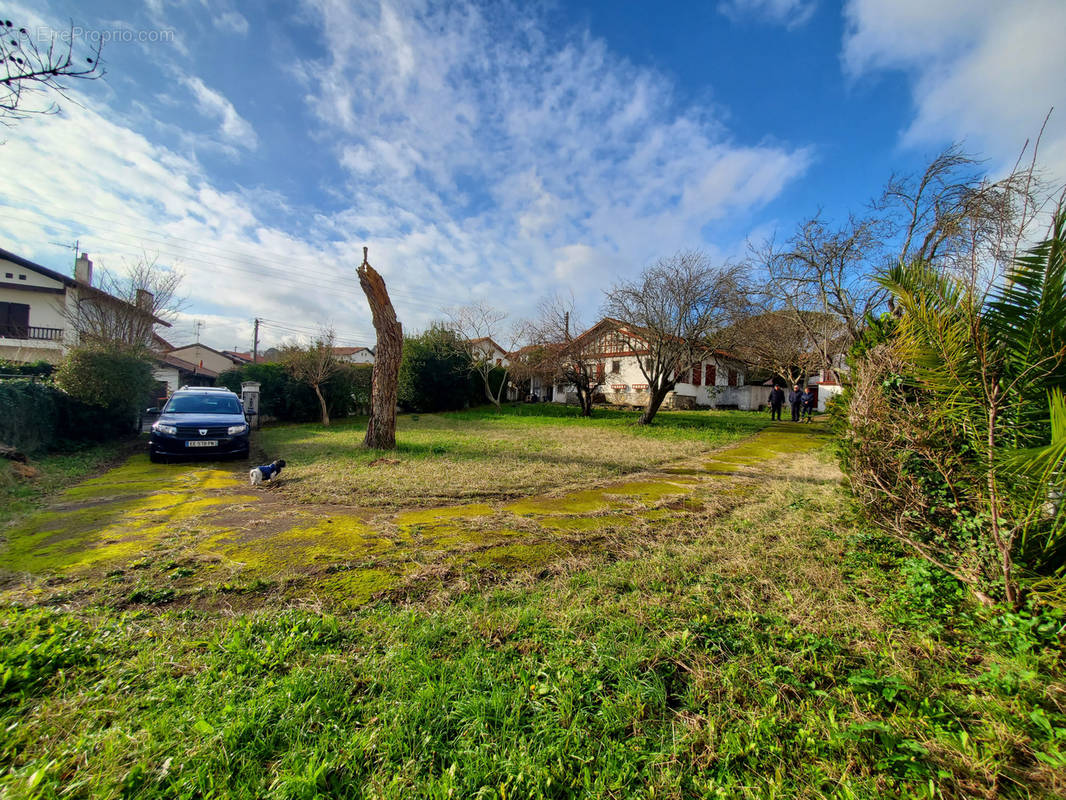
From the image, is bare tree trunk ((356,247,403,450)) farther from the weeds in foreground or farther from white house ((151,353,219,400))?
white house ((151,353,219,400))

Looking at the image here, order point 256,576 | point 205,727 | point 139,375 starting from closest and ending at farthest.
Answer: point 205,727, point 256,576, point 139,375

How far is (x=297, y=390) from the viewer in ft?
53.6

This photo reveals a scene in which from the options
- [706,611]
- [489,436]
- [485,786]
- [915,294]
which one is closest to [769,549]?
[706,611]

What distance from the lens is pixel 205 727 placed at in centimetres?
151

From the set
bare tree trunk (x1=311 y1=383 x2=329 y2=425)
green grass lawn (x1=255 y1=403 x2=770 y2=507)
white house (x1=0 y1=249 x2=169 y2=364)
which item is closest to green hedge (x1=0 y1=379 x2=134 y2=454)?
green grass lawn (x1=255 y1=403 x2=770 y2=507)

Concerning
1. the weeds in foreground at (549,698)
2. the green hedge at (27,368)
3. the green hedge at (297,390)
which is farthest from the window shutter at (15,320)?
the weeds in foreground at (549,698)

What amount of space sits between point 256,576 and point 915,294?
5.00m

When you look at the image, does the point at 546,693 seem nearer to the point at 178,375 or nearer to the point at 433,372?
the point at 433,372

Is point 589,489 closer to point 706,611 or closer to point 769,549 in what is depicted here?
point 769,549

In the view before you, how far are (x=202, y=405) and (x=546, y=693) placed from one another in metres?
9.64

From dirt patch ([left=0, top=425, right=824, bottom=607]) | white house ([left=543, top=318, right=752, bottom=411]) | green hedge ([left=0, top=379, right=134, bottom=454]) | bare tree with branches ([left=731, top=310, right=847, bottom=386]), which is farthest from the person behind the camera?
white house ([left=543, top=318, right=752, bottom=411])

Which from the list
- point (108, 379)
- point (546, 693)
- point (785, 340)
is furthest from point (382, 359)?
point (785, 340)

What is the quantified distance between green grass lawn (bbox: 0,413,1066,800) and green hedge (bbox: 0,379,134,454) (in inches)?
310

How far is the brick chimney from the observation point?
19.0 m
